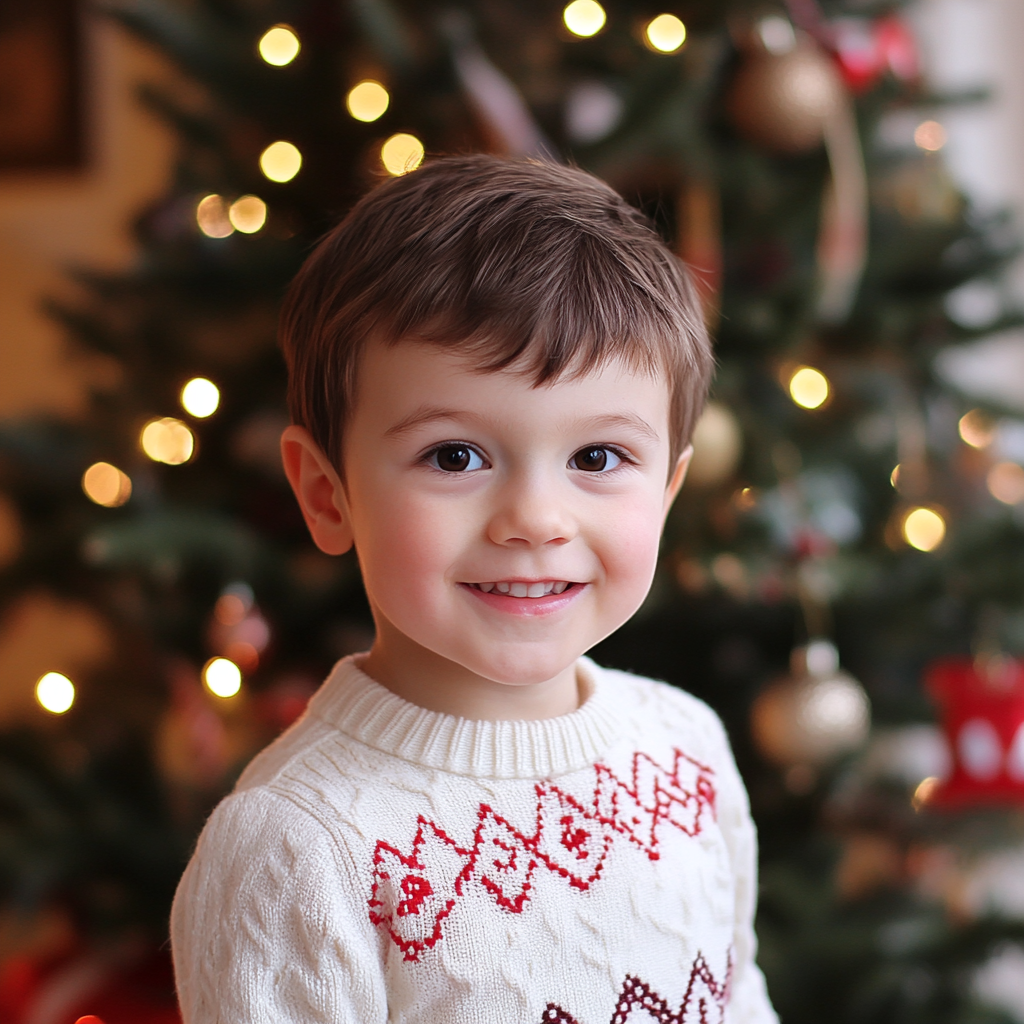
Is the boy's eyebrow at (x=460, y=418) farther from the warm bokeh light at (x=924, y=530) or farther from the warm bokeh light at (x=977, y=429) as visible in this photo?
the warm bokeh light at (x=977, y=429)

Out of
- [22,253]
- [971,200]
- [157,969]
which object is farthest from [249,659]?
[22,253]

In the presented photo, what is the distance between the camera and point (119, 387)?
1.48m

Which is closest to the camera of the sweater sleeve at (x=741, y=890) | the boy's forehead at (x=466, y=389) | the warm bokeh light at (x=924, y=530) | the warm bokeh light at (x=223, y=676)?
the boy's forehead at (x=466, y=389)

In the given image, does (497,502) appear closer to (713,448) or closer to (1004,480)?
(713,448)

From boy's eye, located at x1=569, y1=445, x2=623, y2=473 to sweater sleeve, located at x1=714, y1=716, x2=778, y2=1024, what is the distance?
0.26 meters

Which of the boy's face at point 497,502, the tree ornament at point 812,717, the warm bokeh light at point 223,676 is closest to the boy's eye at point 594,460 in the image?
the boy's face at point 497,502

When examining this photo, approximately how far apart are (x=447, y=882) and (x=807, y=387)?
0.98 m

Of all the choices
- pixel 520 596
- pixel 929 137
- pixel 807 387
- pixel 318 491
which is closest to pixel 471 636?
pixel 520 596

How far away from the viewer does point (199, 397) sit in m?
1.39

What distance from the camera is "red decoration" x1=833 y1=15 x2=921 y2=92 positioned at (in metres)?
1.43

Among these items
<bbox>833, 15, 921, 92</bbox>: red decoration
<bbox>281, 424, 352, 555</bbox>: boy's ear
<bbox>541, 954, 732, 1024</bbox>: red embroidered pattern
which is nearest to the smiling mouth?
<bbox>281, 424, 352, 555</bbox>: boy's ear

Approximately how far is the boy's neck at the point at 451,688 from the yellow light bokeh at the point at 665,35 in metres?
0.92

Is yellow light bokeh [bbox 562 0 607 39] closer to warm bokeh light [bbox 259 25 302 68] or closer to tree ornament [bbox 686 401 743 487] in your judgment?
warm bokeh light [bbox 259 25 302 68]

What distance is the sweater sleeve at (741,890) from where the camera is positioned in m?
0.75
